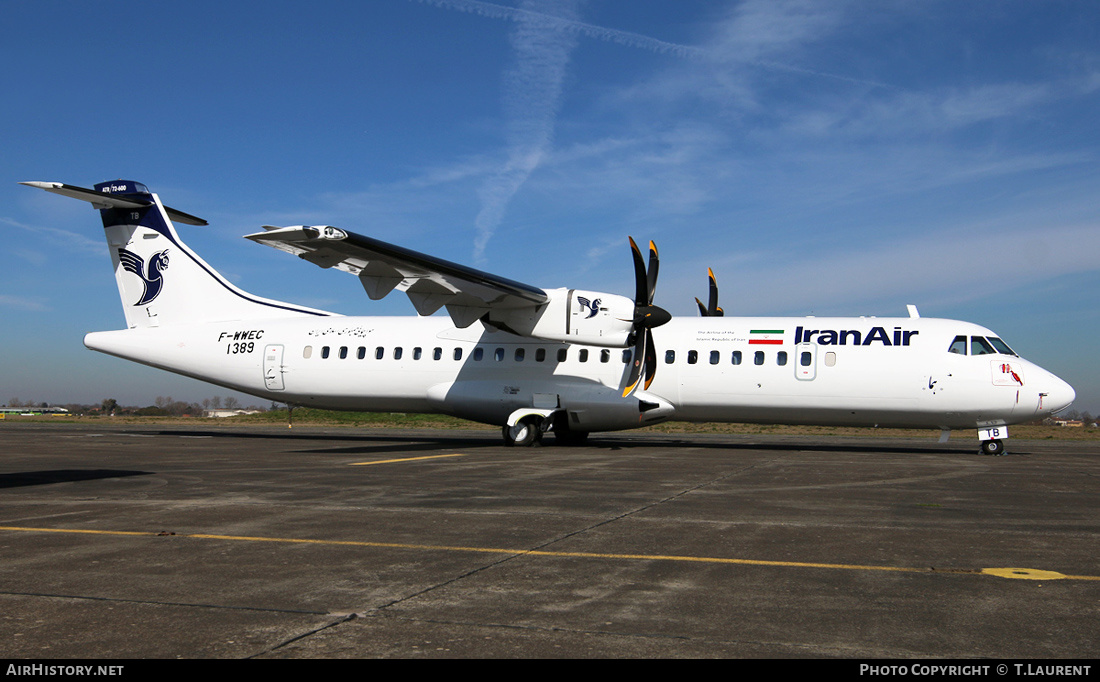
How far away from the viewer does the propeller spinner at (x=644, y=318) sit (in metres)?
19.8

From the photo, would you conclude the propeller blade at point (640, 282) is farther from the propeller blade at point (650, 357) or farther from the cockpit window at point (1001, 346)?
the cockpit window at point (1001, 346)

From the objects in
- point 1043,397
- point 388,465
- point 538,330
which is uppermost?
point 538,330

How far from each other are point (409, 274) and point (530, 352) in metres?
5.12

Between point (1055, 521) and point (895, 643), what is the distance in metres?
5.94

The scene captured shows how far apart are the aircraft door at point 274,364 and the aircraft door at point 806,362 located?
15.9 metres

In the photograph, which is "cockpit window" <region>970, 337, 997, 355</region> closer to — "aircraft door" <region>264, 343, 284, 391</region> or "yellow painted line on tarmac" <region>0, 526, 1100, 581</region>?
"yellow painted line on tarmac" <region>0, 526, 1100, 581</region>

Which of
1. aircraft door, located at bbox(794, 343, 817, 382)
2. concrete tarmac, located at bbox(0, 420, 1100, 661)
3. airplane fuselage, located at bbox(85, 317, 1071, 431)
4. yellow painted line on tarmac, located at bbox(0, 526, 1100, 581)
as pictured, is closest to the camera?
concrete tarmac, located at bbox(0, 420, 1100, 661)

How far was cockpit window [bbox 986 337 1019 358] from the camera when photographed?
1962 cm

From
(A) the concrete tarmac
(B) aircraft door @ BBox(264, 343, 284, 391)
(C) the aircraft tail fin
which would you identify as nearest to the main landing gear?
(B) aircraft door @ BBox(264, 343, 284, 391)

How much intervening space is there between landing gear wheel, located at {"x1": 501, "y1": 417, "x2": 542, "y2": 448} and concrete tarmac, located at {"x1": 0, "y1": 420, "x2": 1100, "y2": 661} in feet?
28.2

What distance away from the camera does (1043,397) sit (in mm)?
18797

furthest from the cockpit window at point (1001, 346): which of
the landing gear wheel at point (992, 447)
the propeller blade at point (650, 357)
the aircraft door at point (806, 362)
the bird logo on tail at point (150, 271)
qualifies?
the bird logo on tail at point (150, 271)
